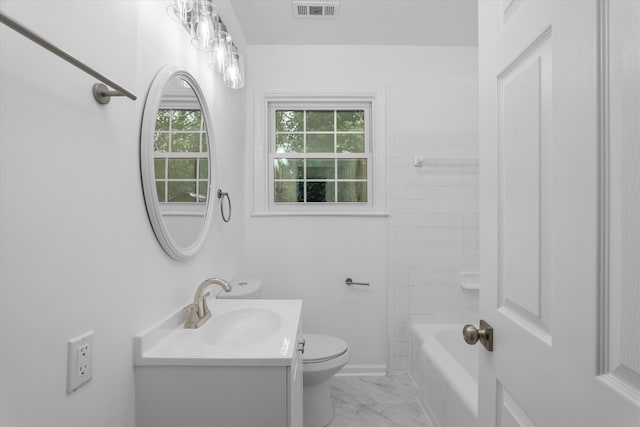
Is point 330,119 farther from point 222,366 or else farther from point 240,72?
point 222,366

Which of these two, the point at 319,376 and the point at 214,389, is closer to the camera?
the point at 214,389

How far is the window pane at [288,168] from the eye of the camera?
2.63 metres

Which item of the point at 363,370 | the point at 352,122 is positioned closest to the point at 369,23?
the point at 352,122

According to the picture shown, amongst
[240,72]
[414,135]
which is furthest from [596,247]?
[414,135]

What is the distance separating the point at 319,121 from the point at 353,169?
0.47 metres

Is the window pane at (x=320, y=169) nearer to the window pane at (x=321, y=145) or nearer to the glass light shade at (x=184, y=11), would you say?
the window pane at (x=321, y=145)

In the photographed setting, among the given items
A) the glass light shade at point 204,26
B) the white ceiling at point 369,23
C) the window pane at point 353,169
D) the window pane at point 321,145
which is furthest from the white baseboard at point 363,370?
the white ceiling at point 369,23

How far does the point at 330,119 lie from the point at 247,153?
70cm

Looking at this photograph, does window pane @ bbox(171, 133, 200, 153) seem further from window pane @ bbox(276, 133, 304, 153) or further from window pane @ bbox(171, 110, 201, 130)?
window pane @ bbox(276, 133, 304, 153)

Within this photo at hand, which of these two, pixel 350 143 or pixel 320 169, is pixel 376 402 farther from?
pixel 350 143

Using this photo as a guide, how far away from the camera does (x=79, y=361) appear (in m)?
0.80

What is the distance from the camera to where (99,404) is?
0.89 metres

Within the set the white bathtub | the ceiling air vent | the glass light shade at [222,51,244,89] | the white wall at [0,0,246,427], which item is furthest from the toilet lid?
the ceiling air vent

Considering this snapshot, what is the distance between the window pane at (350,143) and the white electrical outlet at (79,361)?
6.94 feet
